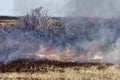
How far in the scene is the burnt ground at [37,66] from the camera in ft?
106

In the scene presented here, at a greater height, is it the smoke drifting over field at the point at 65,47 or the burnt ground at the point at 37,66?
the smoke drifting over field at the point at 65,47

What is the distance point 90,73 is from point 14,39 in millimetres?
16422

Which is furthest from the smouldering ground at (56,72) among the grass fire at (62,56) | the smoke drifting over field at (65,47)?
the smoke drifting over field at (65,47)

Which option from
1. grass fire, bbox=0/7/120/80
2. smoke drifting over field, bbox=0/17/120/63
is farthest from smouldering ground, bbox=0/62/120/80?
smoke drifting over field, bbox=0/17/120/63

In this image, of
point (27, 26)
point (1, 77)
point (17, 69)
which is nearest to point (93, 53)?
point (17, 69)

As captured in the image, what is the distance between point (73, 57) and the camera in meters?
39.9

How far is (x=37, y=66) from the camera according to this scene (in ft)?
113

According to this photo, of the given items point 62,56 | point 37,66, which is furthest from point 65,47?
point 37,66

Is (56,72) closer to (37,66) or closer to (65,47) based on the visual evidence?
(37,66)

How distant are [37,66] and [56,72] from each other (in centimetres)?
467

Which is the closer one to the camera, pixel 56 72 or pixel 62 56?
pixel 56 72

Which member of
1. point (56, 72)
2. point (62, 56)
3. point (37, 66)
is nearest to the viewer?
point (56, 72)

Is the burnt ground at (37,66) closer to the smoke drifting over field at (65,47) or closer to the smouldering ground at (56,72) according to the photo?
the smouldering ground at (56,72)

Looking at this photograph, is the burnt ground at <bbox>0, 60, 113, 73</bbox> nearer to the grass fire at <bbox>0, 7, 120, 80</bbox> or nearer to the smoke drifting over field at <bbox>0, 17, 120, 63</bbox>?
the grass fire at <bbox>0, 7, 120, 80</bbox>
